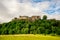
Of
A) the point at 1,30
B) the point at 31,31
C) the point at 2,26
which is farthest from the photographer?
the point at 2,26

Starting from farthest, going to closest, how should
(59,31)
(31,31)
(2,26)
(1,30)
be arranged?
(2,26) < (1,30) < (31,31) < (59,31)

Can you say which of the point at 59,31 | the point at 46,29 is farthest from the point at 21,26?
the point at 59,31

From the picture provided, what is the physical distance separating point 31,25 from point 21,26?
16.5 feet

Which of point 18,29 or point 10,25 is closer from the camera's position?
point 18,29

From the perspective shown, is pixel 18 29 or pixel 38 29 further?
pixel 18 29

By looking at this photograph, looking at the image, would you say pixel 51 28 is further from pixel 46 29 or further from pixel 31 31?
pixel 31 31

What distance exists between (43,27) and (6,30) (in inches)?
686

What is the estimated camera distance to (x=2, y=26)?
98.2 meters

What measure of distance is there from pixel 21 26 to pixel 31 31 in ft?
36.0

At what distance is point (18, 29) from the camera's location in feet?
293

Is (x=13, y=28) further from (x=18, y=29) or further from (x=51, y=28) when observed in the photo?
(x=51, y=28)

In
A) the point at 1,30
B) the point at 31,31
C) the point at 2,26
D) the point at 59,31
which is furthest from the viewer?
the point at 2,26

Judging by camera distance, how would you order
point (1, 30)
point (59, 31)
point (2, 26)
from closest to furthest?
point (59, 31) → point (1, 30) → point (2, 26)

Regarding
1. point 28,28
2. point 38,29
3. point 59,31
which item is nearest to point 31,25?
point 28,28
